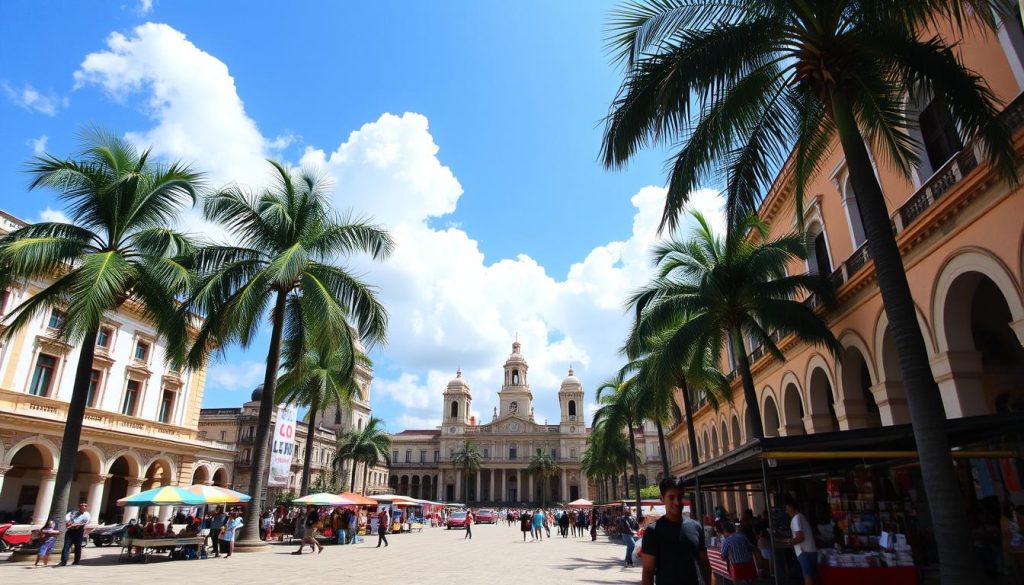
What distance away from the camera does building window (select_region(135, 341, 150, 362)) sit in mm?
31656

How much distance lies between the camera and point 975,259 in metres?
10.5

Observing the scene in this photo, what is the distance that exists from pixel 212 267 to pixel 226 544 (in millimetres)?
8532

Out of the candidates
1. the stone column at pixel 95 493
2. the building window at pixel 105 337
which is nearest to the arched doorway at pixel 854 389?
the stone column at pixel 95 493

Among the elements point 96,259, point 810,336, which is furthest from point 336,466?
point 810,336

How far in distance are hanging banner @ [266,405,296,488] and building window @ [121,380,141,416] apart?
8.58m

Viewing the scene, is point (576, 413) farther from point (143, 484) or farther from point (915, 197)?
point (915, 197)

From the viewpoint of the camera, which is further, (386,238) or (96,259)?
(386,238)

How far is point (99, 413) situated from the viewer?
2848 cm

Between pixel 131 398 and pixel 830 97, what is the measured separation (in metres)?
34.9

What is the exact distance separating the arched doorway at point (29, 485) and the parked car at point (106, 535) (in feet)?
14.6

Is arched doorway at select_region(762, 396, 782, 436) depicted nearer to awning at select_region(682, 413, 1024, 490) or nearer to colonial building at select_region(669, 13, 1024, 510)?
colonial building at select_region(669, 13, 1024, 510)

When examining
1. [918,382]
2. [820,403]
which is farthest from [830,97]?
[820,403]

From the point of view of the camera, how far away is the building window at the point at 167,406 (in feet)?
110

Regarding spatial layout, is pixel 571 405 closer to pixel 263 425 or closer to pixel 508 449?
pixel 508 449
